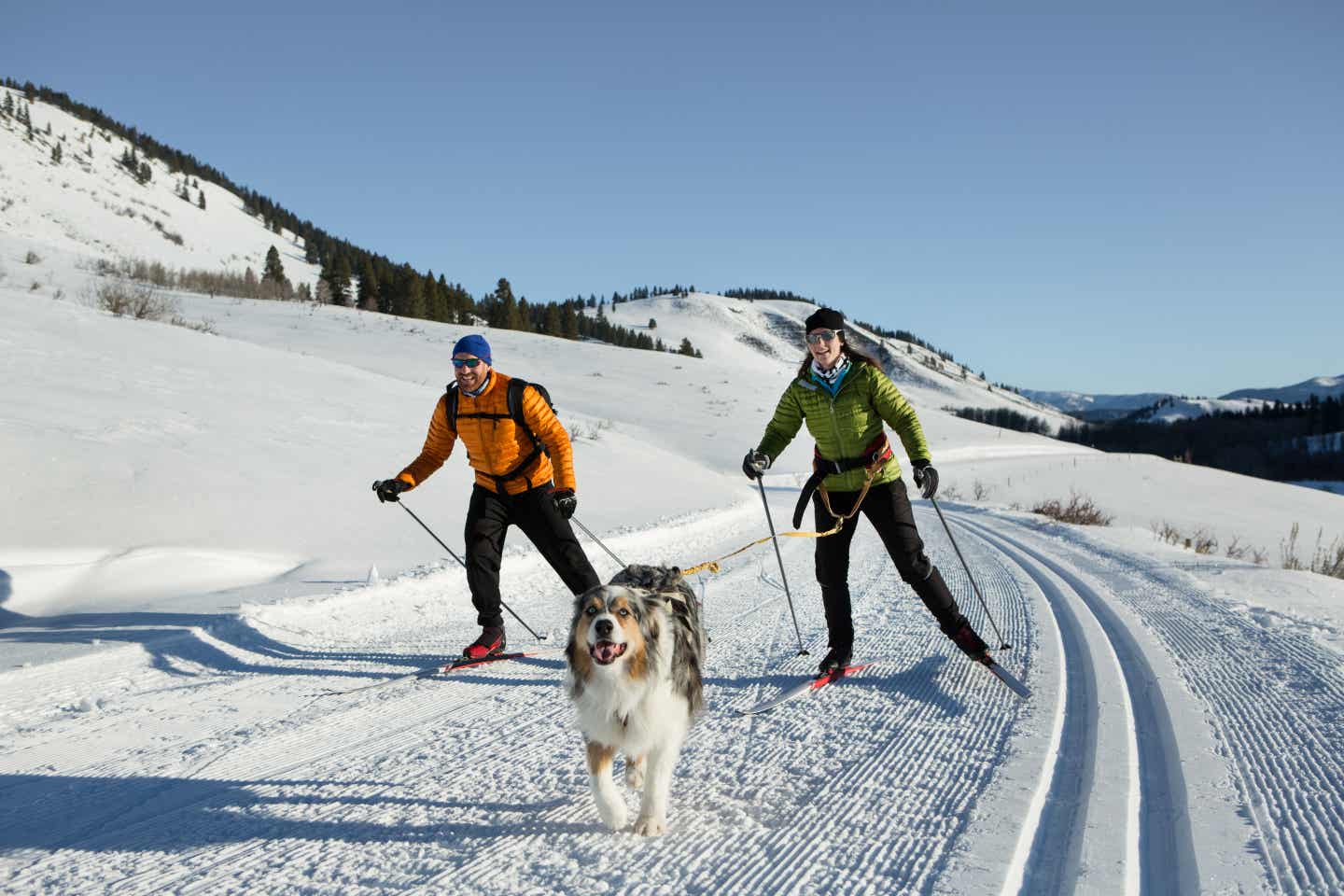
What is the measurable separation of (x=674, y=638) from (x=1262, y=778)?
2.68m

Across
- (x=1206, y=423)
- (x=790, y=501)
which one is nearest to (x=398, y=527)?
(x=790, y=501)

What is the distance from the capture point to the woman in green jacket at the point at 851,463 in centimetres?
471

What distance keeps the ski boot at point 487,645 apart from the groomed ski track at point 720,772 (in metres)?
0.17

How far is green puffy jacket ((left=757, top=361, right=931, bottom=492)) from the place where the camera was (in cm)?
470

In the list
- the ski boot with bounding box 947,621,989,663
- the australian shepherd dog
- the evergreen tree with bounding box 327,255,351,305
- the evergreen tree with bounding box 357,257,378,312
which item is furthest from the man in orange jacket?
the evergreen tree with bounding box 357,257,378,312

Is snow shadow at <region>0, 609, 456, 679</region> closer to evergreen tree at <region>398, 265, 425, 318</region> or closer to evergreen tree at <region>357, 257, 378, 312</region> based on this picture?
evergreen tree at <region>398, 265, 425, 318</region>

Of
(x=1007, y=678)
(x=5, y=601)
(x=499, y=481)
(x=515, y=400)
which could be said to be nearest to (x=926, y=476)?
(x=1007, y=678)

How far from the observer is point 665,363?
5741 cm

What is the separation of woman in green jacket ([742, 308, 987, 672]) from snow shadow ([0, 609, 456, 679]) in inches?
123

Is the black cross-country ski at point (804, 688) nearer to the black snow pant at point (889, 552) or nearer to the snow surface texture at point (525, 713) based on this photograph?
the snow surface texture at point (525, 713)

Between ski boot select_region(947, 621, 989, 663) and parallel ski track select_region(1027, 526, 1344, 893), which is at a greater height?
parallel ski track select_region(1027, 526, 1344, 893)

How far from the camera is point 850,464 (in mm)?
4844

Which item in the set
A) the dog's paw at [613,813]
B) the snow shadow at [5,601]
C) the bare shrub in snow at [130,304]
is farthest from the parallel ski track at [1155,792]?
the bare shrub in snow at [130,304]

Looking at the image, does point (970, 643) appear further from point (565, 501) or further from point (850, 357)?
point (565, 501)
